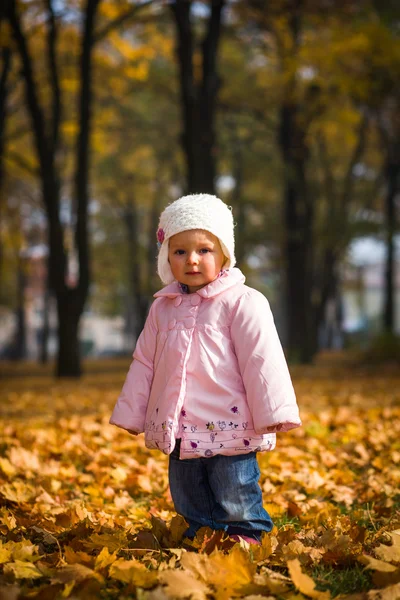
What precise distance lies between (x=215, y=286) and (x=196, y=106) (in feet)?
31.6

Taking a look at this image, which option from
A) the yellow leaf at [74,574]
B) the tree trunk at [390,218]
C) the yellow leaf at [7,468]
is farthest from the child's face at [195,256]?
the tree trunk at [390,218]

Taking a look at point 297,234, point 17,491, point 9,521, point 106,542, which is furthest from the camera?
point 297,234

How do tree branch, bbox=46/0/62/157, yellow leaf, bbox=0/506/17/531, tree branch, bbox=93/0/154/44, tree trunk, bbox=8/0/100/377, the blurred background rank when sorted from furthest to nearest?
tree branch, bbox=46/0/62/157, tree trunk, bbox=8/0/100/377, the blurred background, tree branch, bbox=93/0/154/44, yellow leaf, bbox=0/506/17/531

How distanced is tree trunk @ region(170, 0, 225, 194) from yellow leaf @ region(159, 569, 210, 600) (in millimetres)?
10031

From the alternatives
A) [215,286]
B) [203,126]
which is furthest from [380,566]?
[203,126]

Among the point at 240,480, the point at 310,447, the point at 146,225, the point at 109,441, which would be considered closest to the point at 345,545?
the point at 240,480

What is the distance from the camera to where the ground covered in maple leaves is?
2.63 metres

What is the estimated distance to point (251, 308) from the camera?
3354 millimetres

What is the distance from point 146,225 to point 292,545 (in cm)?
3473

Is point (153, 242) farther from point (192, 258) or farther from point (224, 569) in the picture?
point (224, 569)

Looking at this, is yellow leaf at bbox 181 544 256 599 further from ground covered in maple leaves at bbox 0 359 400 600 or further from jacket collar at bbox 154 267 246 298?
jacket collar at bbox 154 267 246 298

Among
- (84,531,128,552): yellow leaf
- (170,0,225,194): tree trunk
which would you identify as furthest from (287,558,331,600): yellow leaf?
(170,0,225,194): tree trunk

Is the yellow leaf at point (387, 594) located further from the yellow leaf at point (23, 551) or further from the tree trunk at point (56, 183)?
the tree trunk at point (56, 183)

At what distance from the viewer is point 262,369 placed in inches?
127
